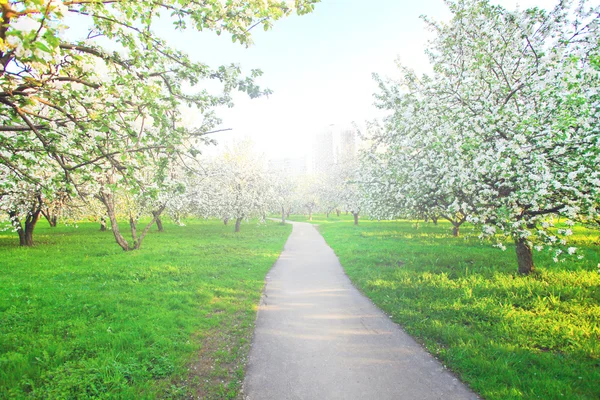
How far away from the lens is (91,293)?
8.24 meters

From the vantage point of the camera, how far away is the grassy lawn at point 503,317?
4383 mm

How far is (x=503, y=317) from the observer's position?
626cm

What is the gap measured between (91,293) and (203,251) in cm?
751

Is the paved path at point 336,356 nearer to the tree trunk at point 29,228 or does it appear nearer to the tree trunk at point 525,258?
the tree trunk at point 525,258

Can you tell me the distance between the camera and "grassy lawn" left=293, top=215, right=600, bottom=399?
438 cm

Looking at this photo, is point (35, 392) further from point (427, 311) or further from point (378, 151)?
point (378, 151)

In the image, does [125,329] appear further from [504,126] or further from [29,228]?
[29,228]

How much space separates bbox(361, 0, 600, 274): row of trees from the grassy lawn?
132cm

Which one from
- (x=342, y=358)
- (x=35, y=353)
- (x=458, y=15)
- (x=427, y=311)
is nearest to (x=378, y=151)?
(x=458, y=15)

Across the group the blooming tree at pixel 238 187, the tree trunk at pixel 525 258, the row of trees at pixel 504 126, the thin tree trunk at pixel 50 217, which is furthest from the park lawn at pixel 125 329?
the blooming tree at pixel 238 187

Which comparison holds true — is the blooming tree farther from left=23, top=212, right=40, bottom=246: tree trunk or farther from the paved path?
the paved path

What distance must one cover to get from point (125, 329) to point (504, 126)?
988 cm

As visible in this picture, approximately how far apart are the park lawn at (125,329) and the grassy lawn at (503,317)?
3912mm

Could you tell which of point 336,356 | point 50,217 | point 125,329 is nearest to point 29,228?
point 50,217
